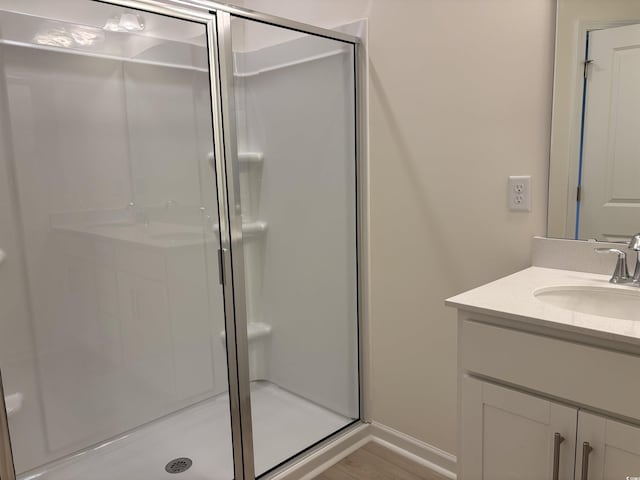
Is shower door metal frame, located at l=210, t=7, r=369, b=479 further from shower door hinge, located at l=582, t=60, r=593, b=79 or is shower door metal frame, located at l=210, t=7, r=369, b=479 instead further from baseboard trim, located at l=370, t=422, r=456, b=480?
shower door hinge, located at l=582, t=60, r=593, b=79

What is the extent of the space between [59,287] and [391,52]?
1552mm

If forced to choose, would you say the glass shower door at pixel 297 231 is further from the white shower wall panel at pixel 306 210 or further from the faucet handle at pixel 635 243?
the faucet handle at pixel 635 243

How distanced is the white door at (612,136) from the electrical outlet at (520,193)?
16cm

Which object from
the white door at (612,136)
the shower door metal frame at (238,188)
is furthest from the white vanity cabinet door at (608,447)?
the shower door metal frame at (238,188)

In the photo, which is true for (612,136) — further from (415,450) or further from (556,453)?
(415,450)

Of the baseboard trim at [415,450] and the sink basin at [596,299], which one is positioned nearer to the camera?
the sink basin at [596,299]

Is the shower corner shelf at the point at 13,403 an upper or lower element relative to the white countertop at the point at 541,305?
lower

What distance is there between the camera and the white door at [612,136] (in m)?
1.42

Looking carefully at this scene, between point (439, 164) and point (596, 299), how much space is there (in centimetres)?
72

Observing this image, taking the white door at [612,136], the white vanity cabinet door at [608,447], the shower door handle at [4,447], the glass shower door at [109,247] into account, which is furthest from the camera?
the glass shower door at [109,247]

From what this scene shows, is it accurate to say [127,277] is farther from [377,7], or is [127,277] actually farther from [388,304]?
[377,7]

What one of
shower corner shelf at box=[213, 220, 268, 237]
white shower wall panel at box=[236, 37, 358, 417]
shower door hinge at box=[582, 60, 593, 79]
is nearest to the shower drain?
white shower wall panel at box=[236, 37, 358, 417]

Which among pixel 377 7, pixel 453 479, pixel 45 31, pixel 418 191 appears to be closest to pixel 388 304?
pixel 418 191

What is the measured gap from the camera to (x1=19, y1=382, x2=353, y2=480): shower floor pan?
1.87m
